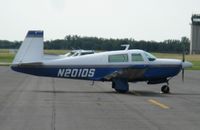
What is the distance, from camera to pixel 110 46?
423ft

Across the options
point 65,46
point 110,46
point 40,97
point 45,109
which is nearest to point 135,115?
point 45,109

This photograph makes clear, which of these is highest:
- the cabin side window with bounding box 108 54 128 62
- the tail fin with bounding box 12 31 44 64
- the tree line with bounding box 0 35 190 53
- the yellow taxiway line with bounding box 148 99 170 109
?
the tail fin with bounding box 12 31 44 64

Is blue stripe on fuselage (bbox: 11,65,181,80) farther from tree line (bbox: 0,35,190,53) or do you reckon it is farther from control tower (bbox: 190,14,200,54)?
control tower (bbox: 190,14,200,54)

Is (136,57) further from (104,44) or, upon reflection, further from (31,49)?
(104,44)

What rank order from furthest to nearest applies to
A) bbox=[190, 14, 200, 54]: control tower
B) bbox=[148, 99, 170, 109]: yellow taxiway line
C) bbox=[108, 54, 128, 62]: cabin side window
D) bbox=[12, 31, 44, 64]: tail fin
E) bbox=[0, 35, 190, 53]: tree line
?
bbox=[190, 14, 200, 54]: control tower < bbox=[0, 35, 190, 53]: tree line < bbox=[108, 54, 128, 62]: cabin side window < bbox=[12, 31, 44, 64]: tail fin < bbox=[148, 99, 170, 109]: yellow taxiway line

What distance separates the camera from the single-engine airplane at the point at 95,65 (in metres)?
22.7

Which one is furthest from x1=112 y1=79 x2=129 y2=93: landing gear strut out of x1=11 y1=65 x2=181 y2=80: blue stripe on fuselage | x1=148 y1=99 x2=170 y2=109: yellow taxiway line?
x1=148 y1=99 x2=170 y2=109: yellow taxiway line

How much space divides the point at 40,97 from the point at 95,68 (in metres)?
3.60

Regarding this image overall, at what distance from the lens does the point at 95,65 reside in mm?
22875

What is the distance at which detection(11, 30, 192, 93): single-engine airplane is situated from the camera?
74.3 ft

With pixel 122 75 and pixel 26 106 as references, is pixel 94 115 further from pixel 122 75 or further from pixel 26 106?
pixel 122 75

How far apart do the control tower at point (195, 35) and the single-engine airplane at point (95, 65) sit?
15164 cm

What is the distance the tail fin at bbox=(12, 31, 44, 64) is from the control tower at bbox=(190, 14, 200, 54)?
500ft

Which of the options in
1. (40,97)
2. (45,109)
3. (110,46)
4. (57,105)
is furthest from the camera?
(110,46)
